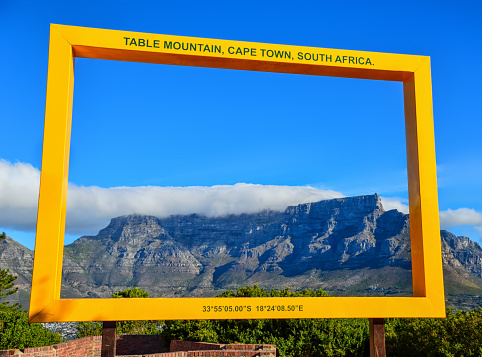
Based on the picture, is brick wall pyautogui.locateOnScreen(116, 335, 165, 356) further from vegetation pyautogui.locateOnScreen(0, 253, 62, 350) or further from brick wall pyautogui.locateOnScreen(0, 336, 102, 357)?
vegetation pyautogui.locateOnScreen(0, 253, 62, 350)

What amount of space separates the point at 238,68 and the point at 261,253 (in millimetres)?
131831

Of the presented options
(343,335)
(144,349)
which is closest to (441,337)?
(343,335)

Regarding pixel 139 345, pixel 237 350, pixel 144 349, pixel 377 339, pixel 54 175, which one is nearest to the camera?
pixel 54 175

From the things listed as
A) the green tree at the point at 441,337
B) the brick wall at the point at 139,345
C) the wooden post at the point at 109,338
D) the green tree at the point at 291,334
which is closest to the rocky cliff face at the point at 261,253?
the green tree at the point at 291,334

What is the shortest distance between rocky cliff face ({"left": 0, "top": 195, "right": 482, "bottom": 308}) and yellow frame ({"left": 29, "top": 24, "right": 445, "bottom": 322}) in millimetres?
68679

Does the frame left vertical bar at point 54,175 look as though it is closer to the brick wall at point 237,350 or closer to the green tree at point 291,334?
the brick wall at point 237,350

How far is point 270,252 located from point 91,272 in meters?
51.2

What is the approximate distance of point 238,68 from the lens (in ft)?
22.3

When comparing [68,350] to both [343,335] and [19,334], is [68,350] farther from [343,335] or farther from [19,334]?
[343,335]

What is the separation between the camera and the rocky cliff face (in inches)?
3720

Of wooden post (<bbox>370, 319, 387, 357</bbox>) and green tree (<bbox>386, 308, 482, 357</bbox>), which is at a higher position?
wooden post (<bbox>370, 319, 387, 357</bbox>)

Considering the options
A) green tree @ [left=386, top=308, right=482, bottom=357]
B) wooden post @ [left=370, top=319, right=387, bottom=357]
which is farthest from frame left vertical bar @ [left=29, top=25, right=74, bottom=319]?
green tree @ [left=386, top=308, right=482, bottom=357]

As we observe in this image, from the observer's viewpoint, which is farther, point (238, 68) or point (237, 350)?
point (237, 350)

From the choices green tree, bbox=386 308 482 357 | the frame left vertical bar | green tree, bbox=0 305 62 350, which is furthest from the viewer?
green tree, bbox=0 305 62 350
